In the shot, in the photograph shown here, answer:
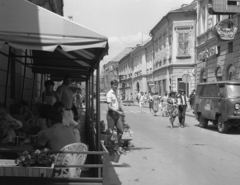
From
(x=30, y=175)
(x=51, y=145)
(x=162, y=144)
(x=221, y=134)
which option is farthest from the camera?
(x=221, y=134)

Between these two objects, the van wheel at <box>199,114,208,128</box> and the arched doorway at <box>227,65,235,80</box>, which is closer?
the van wheel at <box>199,114,208,128</box>

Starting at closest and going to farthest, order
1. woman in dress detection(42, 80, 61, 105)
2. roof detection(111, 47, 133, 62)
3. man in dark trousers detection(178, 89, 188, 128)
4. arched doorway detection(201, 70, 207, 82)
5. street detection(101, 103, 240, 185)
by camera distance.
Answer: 1. street detection(101, 103, 240, 185)
2. woman in dress detection(42, 80, 61, 105)
3. man in dark trousers detection(178, 89, 188, 128)
4. arched doorway detection(201, 70, 207, 82)
5. roof detection(111, 47, 133, 62)

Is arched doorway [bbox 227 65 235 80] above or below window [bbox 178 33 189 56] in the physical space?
below

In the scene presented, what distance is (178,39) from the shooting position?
36.9 metres

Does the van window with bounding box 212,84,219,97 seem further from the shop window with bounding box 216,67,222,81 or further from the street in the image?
the shop window with bounding box 216,67,222,81

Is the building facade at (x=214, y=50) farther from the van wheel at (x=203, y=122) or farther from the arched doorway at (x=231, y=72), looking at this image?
the van wheel at (x=203, y=122)

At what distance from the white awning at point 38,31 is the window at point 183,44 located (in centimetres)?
3352

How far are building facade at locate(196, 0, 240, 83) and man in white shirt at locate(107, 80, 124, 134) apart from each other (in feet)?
46.4

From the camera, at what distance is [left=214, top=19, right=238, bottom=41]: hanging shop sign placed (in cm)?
2012

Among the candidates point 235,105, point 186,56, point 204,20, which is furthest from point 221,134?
point 186,56

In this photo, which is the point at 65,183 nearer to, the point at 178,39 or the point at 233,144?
the point at 233,144

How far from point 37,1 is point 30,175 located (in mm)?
11770

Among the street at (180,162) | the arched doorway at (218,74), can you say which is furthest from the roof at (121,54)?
the street at (180,162)

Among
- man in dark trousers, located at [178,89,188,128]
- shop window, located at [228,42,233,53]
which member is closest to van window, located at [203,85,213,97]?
man in dark trousers, located at [178,89,188,128]
